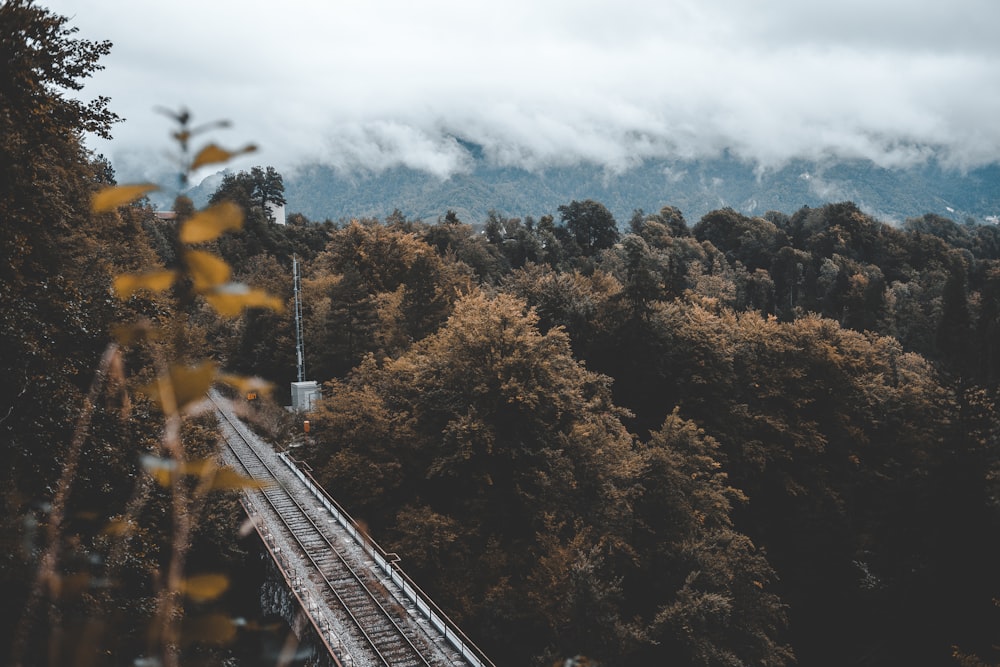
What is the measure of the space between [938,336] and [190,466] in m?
63.8

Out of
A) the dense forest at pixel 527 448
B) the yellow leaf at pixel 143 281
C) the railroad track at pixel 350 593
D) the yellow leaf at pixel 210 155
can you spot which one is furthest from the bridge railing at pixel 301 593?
the yellow leaf at pixel 210 155

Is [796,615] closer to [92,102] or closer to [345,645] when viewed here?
[345,645]

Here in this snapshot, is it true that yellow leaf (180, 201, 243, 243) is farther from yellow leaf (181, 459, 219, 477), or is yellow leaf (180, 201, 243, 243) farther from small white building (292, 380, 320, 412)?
small white building (292, 380, 320, 412)

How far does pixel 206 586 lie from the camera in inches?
51.6

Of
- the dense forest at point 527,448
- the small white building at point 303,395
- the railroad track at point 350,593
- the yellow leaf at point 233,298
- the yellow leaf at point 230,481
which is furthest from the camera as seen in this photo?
the small white building at point 303,395

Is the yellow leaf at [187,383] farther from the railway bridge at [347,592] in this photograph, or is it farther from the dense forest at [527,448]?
the railway bridge at [347,592]

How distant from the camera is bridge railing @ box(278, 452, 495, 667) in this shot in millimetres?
14117

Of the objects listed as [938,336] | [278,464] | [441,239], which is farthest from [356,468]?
[938,336]

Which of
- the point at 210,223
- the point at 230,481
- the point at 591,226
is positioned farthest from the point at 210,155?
the point at 591,226

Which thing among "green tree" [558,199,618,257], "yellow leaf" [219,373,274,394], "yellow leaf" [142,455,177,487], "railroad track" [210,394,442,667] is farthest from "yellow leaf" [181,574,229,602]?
"green tree" [558,199,618,257]

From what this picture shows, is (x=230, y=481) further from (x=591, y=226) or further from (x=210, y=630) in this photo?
(x=591, y=226)

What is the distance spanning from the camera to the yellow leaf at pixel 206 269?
109 cm

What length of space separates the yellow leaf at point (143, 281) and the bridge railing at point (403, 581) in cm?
1357

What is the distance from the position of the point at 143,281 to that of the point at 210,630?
31.9 inches
